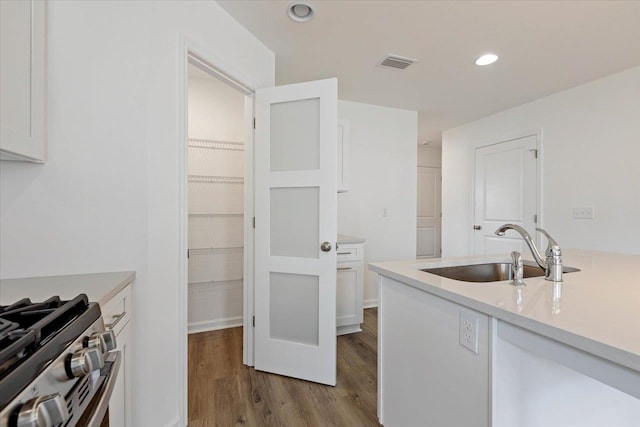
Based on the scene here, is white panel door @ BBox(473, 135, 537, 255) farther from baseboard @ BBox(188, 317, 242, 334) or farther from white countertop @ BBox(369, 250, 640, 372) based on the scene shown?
baseboard @ BBox(188, 317, 242, 334)

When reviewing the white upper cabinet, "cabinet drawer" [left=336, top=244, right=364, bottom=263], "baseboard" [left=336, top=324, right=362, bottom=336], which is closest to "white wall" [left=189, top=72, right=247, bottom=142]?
"cabinet drawer" [left=336, top=244, right=364, bottom=263]

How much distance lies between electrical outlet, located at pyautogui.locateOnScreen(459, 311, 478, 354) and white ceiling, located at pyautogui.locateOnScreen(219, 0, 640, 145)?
1.85 m

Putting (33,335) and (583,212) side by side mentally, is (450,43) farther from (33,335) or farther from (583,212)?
(33,335)

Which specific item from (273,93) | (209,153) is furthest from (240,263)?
(273,93)

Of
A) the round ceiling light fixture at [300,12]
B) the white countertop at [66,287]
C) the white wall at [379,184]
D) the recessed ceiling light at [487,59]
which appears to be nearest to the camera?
the white countertop at [66,287]

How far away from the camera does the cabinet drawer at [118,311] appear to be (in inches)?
38.4

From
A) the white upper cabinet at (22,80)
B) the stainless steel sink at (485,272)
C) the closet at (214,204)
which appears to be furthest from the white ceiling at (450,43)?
the stainless steel sink at (485,272)

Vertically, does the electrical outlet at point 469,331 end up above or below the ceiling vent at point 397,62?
below

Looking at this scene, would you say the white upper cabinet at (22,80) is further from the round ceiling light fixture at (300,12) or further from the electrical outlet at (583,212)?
the electrical outlet at (583,212)

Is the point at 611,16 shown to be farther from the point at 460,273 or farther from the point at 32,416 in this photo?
the point at 32,416

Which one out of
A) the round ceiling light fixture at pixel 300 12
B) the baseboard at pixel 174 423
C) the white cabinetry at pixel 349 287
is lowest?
the baseboard at pixel 174 423

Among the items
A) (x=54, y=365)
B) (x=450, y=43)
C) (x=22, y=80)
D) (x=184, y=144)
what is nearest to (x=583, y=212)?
(x=450, y=43)

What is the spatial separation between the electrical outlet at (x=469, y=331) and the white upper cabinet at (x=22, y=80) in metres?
1.60

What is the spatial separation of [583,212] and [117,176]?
400 cm
